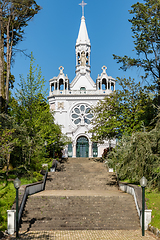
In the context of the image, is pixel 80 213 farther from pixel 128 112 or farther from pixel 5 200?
pixel 128 112

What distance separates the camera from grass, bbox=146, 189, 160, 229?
12.8m

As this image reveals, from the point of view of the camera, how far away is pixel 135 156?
54.1ft

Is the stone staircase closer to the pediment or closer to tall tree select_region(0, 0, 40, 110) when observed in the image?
tall tree select_region(0, 0, 40, 110)

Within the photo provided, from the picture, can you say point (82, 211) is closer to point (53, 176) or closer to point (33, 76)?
point (53, 176)

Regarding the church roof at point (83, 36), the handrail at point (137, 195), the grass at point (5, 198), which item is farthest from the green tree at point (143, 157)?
the church roof at point (83, 36)

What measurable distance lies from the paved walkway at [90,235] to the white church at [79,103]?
86.1 ft

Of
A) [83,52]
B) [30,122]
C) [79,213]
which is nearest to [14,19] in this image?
[30,122]

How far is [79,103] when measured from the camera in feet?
137

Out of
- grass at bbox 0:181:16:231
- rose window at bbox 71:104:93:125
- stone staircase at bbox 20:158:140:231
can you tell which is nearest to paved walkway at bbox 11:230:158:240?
stone staircase at bbox 20:158:140:231

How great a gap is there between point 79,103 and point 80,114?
69.5 inches

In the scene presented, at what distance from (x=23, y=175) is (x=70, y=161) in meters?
11.3

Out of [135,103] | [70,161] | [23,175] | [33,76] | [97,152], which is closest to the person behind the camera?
[23,175]

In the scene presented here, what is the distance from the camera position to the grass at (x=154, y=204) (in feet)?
42.0

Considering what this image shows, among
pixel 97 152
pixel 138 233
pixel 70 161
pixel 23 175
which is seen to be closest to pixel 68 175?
pixel 23 175
